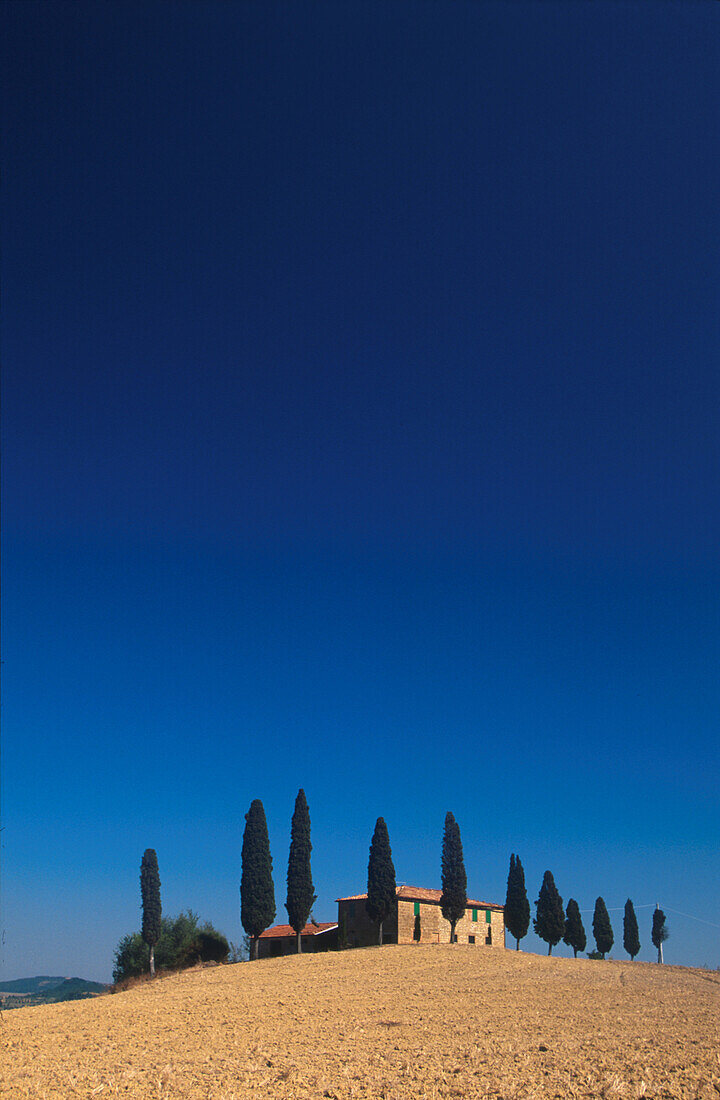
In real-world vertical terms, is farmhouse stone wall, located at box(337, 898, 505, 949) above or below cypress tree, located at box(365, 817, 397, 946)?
below

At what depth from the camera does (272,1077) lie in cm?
1577

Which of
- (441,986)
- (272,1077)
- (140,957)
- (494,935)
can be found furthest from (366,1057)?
(494,935)

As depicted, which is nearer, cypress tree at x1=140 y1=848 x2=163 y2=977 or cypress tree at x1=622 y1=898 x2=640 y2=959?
cypress tree at x1=140 y1=848 x2=163 y2=977

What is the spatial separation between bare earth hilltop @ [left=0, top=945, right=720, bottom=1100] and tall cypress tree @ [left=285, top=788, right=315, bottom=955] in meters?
10.9

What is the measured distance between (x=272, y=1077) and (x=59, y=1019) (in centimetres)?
1473

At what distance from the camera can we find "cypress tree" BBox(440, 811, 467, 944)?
173 ft

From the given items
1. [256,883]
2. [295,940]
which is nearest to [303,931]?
[295,940]

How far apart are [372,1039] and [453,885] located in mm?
34932

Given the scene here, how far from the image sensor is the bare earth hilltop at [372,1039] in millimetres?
15180

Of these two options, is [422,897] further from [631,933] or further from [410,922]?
[631,933]

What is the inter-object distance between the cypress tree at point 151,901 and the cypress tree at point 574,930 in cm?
3583

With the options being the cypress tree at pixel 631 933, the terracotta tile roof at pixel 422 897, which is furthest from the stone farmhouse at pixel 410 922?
the cypress tree at pixel 631 933

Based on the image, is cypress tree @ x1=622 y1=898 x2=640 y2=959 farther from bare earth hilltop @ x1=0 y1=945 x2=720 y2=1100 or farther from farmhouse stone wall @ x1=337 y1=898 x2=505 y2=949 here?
bare earth hilltop @ x1=0 y1=945 x2=720 y2=1100

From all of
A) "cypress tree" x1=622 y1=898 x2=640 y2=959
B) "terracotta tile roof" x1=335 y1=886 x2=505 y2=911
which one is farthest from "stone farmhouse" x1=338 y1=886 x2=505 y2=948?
"cypress tree" x1=622 y1=898 x2=640 y2=959
